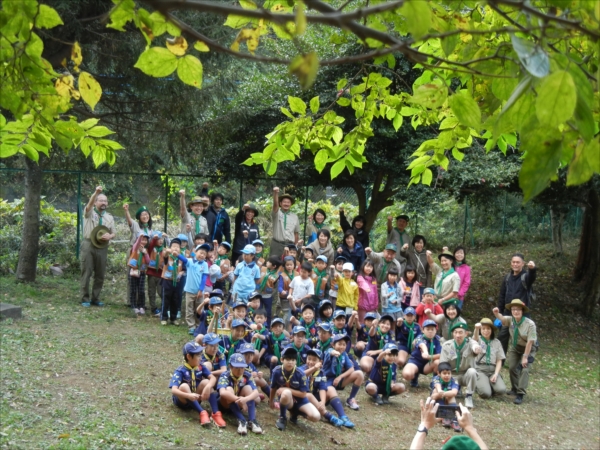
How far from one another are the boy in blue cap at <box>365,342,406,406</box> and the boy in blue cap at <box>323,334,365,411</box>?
1.00ft

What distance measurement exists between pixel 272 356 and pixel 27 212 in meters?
5.62

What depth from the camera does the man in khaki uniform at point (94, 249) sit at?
1017 cm

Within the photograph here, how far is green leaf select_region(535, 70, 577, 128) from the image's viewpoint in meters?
1.88

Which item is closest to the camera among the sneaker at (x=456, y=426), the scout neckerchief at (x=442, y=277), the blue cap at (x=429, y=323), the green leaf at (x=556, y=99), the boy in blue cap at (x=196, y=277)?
the green leaf at (x=556, y=99)

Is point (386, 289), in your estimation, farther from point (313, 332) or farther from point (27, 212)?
point (27, 212)

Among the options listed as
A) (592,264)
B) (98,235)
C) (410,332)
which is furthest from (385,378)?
(592,264)

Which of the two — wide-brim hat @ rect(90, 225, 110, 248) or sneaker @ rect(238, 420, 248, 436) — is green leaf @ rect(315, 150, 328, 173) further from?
wide-brim hat @ rect(90, 225, 110, 248)

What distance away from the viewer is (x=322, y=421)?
759 cm

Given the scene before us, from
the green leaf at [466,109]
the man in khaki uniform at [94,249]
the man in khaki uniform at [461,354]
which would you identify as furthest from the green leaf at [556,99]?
the man in khaki uniform at [94,249]

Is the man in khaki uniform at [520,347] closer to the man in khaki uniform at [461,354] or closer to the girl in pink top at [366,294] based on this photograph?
the man in khaki uniform at [461,354]

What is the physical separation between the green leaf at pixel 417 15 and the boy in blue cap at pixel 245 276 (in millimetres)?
7367

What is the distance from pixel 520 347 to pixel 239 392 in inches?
172

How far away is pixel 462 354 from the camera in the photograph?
8.84m

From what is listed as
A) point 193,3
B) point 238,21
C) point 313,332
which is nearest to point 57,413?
point 313,332
